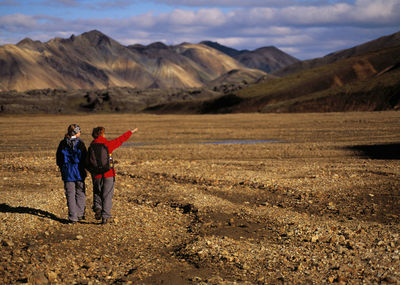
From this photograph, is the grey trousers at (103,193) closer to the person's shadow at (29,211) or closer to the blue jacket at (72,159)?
the blue jacket at (72,159)

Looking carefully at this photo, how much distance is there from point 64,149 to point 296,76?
344 feet

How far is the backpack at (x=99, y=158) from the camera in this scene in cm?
900

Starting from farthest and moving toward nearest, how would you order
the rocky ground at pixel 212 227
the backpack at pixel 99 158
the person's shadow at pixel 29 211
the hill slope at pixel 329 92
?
1. the hill slope at pixel 329 92
2. the person's shadow at pixel 29 211
3. the backpack at pixel 99 158
4. the rocky ground at pixel 212 227

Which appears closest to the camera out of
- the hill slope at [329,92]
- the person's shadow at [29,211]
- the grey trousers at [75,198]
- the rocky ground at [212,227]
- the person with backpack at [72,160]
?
the rocky ground at [212,227]

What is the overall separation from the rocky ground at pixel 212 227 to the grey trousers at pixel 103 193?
0.44 m

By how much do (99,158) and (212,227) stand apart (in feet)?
9.41

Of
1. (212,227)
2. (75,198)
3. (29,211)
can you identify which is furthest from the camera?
(29,211)

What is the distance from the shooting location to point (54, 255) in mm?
7891

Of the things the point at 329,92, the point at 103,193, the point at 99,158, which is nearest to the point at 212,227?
the point at 103,193

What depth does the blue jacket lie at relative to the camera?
916 centimetres

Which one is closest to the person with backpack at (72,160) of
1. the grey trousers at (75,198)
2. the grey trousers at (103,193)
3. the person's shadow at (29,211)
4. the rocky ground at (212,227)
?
the grey trousers at (75,198)

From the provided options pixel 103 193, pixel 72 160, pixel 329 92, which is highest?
pixel 329 92

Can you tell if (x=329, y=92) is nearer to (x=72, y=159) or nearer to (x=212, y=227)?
(x=212, y=227)

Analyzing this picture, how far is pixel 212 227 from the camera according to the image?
32.6 feet
